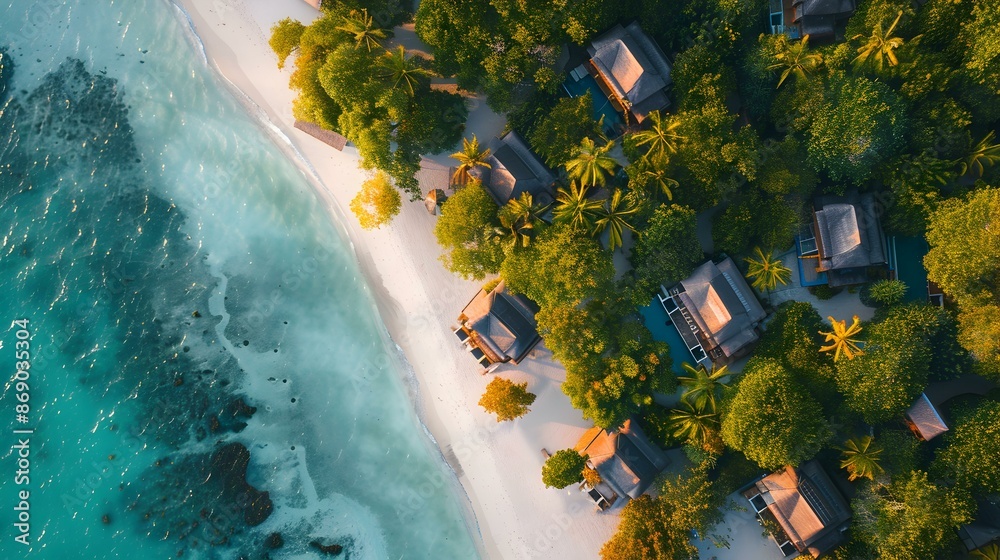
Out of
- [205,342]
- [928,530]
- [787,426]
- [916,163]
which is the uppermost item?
[916,163]

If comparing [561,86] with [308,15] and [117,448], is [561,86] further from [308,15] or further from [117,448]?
[117,448]

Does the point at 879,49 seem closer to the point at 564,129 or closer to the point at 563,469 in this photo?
the point at 564,129

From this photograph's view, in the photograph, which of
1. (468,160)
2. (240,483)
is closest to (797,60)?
(468,160)

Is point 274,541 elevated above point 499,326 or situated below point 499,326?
below

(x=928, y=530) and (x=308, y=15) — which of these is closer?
(x=928, y=530)

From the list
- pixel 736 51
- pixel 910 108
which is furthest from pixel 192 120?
pixel 910 108
